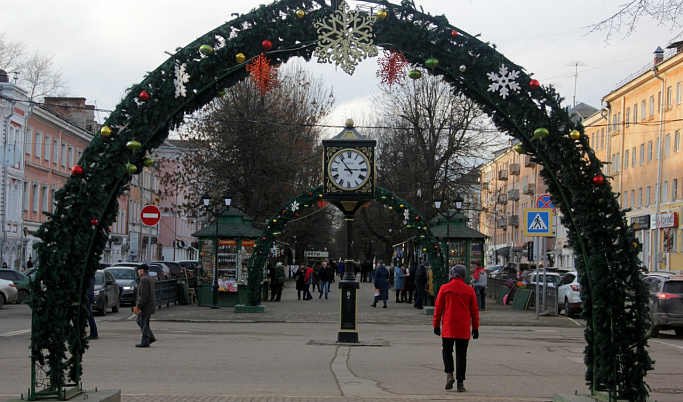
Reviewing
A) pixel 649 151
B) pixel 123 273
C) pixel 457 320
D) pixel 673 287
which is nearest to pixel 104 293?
pixel 123 273

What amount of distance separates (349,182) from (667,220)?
41073 millimetres

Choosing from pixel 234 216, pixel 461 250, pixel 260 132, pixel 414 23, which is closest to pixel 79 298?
pixel 414 23

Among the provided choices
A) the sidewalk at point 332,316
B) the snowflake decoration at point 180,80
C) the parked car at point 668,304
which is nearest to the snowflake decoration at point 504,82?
the snowflake decoration at point 180,80

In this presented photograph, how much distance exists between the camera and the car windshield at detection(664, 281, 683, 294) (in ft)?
73.7

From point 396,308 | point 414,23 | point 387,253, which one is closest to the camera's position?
point 414,23

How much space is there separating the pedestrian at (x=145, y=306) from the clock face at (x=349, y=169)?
13.9ft

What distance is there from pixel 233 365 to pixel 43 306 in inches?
223

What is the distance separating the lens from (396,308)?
111 ft

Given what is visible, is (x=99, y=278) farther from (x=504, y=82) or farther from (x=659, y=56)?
(x=659, y=56)

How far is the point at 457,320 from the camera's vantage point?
11758 mm

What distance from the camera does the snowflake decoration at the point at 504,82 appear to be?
9.62 m

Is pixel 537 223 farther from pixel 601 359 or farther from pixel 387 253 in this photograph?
pixel 387 253

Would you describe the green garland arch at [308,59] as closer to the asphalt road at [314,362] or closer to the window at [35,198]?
the asphalt road at [314,362]

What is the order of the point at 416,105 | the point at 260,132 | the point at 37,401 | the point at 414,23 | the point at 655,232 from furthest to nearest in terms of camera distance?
the point at 655,232 < the point at 416,105 < the point at 260,132 < the point at 414,23 < the point at 37,401
